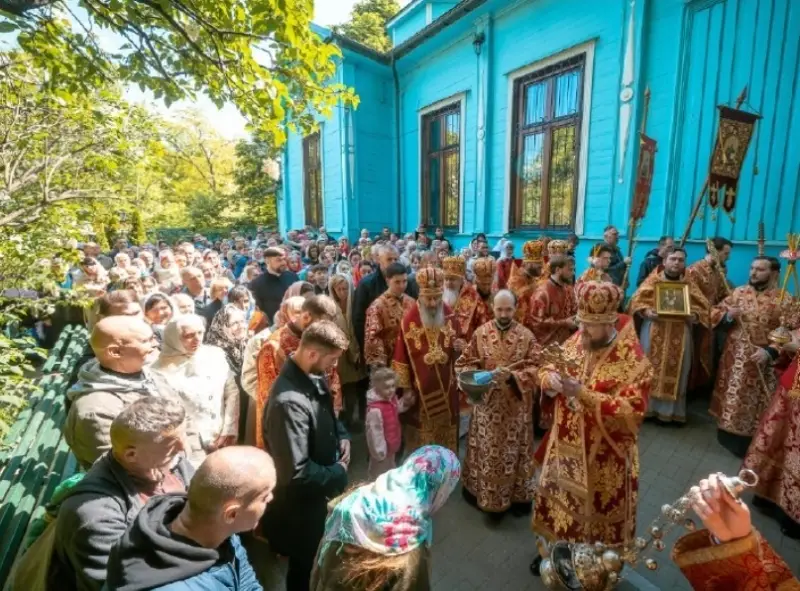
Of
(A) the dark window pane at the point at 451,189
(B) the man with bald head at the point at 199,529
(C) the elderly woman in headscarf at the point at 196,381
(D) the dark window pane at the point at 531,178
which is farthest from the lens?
(A) the dark window pane at the point at 451,189

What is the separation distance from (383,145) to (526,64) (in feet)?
18.4

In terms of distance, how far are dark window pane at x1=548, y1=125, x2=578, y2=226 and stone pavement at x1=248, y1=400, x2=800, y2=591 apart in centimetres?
540

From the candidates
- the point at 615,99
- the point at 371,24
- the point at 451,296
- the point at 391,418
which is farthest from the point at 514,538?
the point at 371,24

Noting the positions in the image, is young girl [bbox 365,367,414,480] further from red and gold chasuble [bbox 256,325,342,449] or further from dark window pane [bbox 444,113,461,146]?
dark window pane [bbox 444,113,461,146]

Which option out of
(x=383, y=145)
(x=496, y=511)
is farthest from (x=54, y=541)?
(x=383, y=145)

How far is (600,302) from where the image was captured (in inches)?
106

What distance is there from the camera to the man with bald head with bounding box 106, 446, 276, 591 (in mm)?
1270

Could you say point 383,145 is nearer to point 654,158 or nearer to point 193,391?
point 654,158

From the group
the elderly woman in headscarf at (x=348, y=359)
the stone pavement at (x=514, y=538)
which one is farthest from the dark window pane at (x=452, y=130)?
the stone pavement at (x=514, y=538)

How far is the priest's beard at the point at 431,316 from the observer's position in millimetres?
3998

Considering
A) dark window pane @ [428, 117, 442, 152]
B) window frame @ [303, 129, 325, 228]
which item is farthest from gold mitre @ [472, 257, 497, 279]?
window frame @ [303, 129, 325, 228]

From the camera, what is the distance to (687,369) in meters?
5.37

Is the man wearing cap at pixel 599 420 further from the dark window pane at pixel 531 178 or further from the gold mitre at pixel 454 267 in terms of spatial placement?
the dark window pane at pixel 531 178

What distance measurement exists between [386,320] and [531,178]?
680 centimetres
